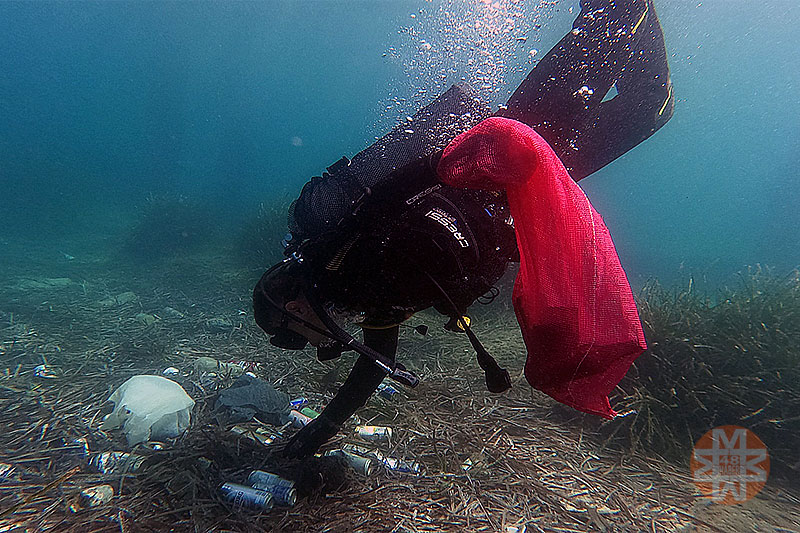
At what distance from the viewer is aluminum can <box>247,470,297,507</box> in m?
2.31

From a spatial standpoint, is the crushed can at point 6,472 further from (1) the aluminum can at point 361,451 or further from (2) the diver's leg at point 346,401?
(1) the aluminum can at point 361,451

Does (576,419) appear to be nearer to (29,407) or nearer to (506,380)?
(506,380)

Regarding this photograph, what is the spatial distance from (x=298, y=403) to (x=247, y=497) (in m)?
1.36

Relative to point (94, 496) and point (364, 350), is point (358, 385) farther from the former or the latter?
point (94, 496)

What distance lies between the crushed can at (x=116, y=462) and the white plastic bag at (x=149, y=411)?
7.8 inches

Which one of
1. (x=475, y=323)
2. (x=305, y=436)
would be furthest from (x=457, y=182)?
(x=475, y=323)

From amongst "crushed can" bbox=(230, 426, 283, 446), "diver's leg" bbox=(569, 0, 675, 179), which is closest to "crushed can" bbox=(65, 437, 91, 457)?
"crushed can" bbox=(230, 426, 283, 446)

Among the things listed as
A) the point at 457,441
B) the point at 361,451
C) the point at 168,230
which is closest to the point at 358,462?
the point at 361,451

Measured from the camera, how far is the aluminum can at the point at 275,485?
2307 millimetres

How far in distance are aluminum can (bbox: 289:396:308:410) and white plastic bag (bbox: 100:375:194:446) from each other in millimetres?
850

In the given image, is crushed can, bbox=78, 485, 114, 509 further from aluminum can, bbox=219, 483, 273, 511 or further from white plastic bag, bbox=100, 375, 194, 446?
aluminum can, bbox=219, 483, 273, 511

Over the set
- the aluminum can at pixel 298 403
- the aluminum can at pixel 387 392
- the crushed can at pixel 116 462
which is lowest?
the aluminum can at pixel 387 392

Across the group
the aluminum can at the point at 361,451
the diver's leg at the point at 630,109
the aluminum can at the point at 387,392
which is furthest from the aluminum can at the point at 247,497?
the diver's leg at the point at 630,109

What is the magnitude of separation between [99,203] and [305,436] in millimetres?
34032
